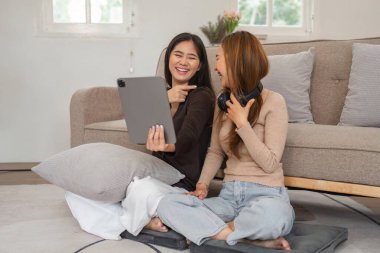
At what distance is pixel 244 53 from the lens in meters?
1.65

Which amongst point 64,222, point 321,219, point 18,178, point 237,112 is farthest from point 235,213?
point 18,178

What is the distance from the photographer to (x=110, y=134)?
2248mm

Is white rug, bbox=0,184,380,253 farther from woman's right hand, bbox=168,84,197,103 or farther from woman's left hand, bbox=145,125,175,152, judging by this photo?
woman's right hand, bbox=168,84,197,103

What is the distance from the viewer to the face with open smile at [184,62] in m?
1.90

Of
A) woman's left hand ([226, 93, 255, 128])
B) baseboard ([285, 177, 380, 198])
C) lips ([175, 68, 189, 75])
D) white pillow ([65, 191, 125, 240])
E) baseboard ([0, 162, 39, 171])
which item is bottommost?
baseboard ([0, 162, 39, 171])

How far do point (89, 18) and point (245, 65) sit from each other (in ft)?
7.41

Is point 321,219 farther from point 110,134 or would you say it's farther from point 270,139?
point 110,134

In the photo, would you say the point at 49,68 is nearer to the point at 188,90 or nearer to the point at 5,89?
the point at 5,89

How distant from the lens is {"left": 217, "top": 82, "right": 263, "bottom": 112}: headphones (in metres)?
1.65

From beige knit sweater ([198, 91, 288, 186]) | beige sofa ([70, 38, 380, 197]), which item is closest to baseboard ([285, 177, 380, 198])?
beige sofa ([70, 38, 380, 197])

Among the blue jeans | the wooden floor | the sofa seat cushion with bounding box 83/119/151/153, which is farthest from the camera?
the wooden floor

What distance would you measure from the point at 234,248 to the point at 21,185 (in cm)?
174

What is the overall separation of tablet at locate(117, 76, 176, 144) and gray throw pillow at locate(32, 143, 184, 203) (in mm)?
135

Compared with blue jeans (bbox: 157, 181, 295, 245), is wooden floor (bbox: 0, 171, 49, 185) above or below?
below
